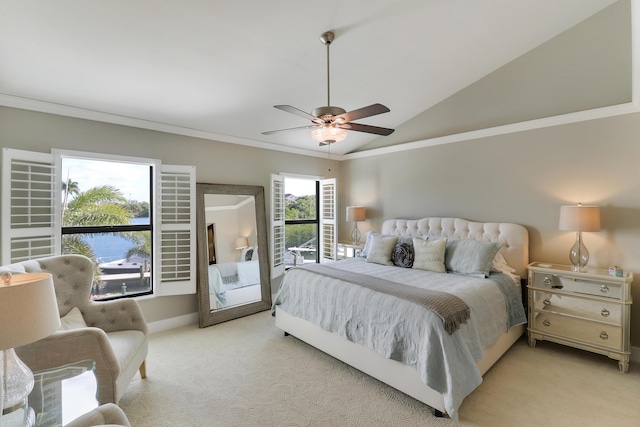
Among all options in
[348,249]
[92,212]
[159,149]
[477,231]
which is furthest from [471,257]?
[92,212]

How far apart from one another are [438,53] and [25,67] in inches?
154

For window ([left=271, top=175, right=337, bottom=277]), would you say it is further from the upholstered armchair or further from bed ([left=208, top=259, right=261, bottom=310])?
the upholstered armchair

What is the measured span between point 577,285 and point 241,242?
4067 millimetres

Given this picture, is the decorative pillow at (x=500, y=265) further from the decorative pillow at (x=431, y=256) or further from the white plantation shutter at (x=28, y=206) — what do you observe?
the white plantation shutter at (x=28, y=206)

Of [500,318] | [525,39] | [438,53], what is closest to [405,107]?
[438,53]

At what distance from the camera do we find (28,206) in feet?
9.07

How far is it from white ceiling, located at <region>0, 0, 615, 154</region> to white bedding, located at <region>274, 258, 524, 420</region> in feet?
7.26

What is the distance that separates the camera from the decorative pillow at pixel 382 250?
12.8 feet

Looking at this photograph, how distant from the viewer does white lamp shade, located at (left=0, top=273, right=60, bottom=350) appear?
3.97 ft

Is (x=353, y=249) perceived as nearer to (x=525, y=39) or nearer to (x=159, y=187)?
(x=159, y=187)

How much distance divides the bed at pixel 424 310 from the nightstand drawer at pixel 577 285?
0.25 metres

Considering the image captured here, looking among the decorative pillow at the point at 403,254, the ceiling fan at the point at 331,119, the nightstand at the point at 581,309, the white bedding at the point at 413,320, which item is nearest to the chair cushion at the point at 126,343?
the white bedding at the point at 413,320

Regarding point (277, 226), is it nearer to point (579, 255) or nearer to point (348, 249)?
point (348, 249)

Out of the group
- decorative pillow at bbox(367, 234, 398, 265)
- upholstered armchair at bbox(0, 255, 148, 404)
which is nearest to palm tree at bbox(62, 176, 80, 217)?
upholstered armchair at bbox(0, 255, 148, 404)
